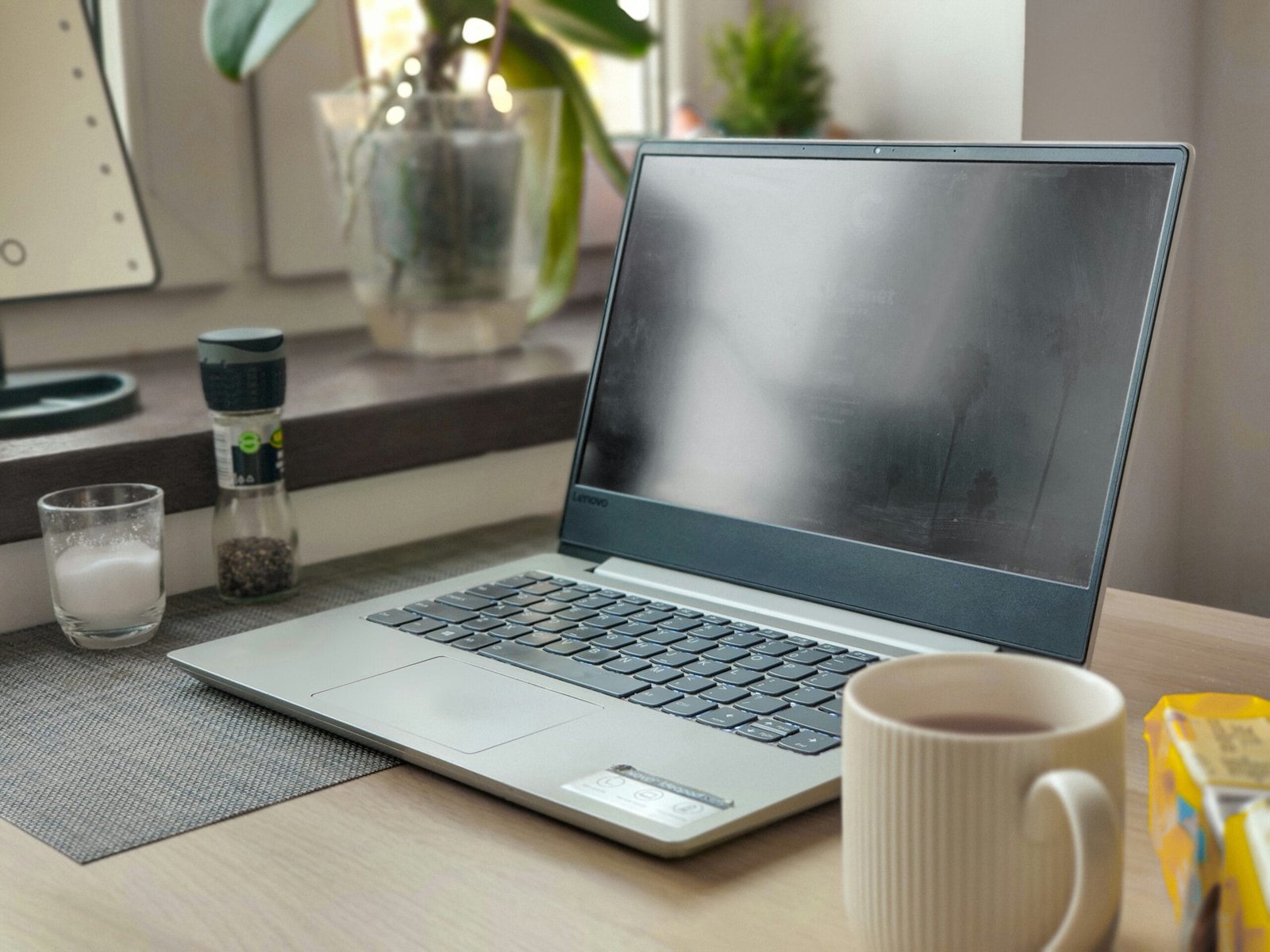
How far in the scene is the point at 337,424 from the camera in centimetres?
93

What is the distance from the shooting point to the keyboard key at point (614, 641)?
663 mm

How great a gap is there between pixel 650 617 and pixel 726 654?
0.07 meters

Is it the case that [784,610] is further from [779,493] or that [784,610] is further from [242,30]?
[242,30]

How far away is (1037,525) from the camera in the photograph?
2.01 ft

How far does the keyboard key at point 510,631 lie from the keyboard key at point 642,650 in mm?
60

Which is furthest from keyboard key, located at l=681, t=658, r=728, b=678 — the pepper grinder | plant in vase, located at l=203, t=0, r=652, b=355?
plant in vase, located at l=203, t=0, r=652, b=355

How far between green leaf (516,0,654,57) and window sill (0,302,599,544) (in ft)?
0.90

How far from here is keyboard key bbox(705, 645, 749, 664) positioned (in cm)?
63

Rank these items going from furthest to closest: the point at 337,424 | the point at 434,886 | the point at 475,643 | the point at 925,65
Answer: the point at 925,65 < the point at 337,424 < the point at 475,643 < the point at 434,886

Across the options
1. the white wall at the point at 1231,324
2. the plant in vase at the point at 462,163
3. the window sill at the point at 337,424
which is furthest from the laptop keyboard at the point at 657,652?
the white wall at the point at 1231,324

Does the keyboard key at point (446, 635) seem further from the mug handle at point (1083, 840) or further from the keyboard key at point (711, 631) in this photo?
the mug handle at point (1083, 840)

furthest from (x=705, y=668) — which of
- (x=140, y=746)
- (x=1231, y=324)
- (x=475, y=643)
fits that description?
(x=1231, y=324)

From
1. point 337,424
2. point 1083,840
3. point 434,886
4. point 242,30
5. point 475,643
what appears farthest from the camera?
point 242,30

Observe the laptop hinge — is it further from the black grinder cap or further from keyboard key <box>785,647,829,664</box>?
the black grinder cap
